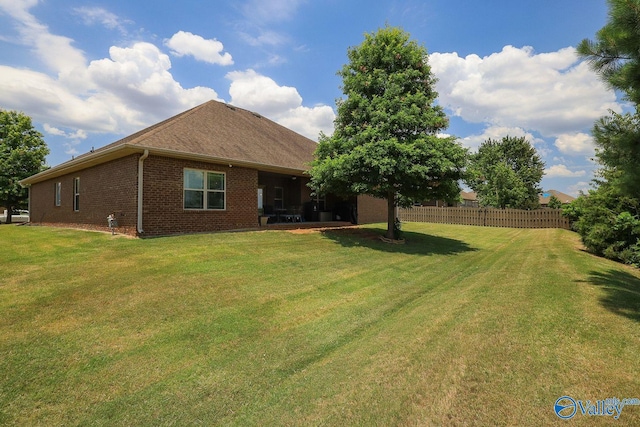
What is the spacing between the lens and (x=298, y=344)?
161 inches

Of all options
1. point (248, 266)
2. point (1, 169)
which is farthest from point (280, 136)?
point (1, 169)

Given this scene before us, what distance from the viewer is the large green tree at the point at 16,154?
25219 millimetres

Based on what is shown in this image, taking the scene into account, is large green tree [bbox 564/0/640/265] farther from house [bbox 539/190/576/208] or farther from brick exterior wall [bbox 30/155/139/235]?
house [bbox 539/190/576/208]

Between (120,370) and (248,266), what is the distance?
410 centimetres

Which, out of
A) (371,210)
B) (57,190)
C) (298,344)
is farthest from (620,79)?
(57,190)

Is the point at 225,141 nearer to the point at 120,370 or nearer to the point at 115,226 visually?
the point at 115,226

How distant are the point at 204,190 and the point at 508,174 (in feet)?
99.0

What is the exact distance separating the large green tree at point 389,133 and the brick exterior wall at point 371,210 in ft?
18.7

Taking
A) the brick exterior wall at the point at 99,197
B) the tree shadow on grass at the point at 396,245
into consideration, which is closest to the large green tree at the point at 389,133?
the tree shadow on grass at the point at 396,245

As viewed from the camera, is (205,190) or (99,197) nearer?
(205,190)

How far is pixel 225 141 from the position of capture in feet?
44.8

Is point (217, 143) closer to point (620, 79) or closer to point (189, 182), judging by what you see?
point (189, 182)

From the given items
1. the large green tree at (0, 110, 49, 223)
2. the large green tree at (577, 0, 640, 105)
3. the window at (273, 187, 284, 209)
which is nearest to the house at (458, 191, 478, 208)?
the window at (273, 187, 284, 209)

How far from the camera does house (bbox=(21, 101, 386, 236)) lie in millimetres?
10469
